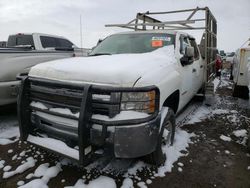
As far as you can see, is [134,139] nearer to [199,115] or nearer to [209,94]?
Result: [199,115]

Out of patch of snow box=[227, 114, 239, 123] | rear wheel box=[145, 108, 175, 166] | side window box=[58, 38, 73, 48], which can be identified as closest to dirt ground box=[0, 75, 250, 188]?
rear wheel box=[145, 108, 175, 166]

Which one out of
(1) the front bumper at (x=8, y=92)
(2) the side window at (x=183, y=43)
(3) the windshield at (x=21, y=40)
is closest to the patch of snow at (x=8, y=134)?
(1) the front bumper at (x=8, y=92)

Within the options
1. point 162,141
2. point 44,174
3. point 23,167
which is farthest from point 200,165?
point 23,167

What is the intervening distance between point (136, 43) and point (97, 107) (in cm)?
206

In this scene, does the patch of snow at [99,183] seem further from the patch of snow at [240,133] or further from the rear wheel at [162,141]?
the patch of snow at [240,133]

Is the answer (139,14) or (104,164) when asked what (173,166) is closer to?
(104,164)

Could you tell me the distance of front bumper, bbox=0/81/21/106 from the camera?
3.99m

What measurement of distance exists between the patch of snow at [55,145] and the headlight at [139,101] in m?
0.72

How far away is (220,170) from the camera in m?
3.00

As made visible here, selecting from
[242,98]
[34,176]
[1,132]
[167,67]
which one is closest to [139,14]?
[242,98]

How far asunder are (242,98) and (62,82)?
6.39m

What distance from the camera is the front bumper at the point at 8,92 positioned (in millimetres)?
3986

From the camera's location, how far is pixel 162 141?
3.03m

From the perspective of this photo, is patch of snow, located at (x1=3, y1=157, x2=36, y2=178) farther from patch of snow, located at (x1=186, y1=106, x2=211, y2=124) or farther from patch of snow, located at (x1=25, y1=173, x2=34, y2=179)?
patch of snow, located at (x1=186, y1=106, x2=211, y2=124)
